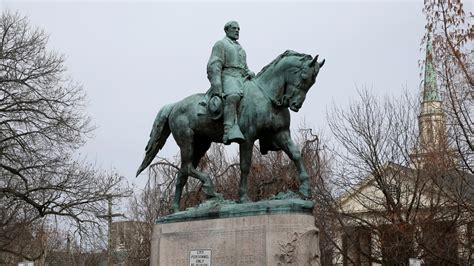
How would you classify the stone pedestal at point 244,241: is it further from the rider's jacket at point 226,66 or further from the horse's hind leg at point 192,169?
the rider's jacket at point 226,66

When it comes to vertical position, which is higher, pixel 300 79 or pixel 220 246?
pixel 300 79

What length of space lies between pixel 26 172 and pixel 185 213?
13461 mm

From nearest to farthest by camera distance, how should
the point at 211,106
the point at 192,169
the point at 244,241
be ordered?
1. the point at 244,241
2. the point at 211,106
3. the point at 192,169

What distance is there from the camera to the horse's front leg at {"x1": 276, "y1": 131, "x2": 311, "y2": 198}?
397 inches

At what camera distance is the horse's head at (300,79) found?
10039 mm

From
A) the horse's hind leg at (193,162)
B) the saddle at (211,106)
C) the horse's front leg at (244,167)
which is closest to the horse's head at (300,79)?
the horse's front leg at (244,167)

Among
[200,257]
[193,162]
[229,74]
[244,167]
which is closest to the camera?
[200,257]

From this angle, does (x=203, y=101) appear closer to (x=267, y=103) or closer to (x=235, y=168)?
(x=267, y=103)

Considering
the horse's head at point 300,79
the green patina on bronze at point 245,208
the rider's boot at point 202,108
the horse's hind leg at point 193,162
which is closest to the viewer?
the green patina on bronze at point 245,208

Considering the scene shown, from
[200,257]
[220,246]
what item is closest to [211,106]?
[220,246]

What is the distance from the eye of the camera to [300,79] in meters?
10.1

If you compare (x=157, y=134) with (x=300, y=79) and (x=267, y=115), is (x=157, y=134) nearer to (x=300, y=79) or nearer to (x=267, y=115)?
(x=267, y=115)

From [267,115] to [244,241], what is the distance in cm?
198

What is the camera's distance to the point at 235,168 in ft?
85.1
